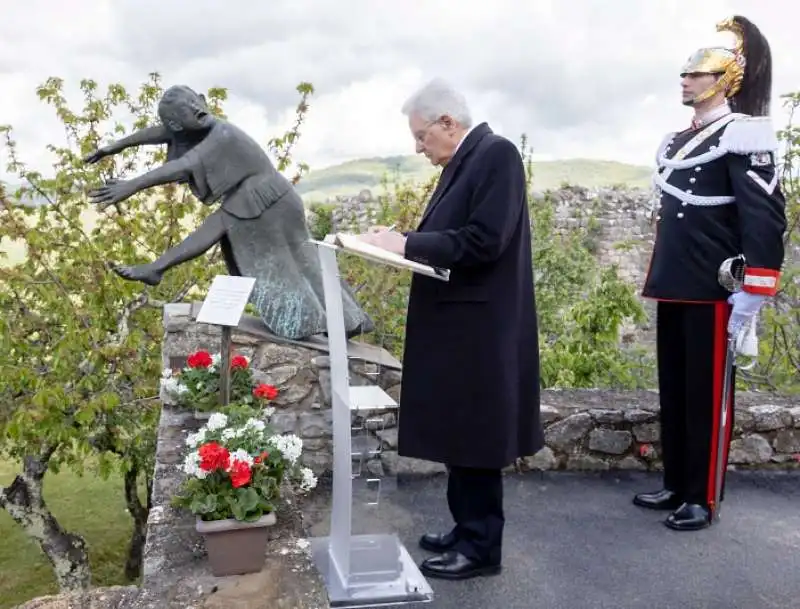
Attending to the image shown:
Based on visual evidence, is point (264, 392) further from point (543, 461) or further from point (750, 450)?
point (750, 450)

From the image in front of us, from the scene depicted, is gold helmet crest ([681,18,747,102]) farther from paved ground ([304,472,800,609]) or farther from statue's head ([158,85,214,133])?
statue's head ([158,85,214,133])

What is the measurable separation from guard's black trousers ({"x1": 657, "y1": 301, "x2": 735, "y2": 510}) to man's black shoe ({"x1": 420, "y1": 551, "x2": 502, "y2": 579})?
1.05 meters

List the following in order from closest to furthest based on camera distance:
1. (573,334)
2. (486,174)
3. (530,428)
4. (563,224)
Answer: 1. (486,174)
2. (530,428)
3. (573,334)
4. (563,224)

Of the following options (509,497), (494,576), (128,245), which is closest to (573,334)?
(509,497)

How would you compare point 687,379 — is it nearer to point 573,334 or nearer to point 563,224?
point 573,334

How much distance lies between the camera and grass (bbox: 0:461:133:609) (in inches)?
225

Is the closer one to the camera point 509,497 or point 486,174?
point 486,174

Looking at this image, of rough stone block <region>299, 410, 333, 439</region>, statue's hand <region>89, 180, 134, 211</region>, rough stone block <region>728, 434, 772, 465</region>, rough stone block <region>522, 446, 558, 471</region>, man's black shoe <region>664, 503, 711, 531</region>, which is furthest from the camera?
rough stone block <region>728, 434, 772, 465</region>

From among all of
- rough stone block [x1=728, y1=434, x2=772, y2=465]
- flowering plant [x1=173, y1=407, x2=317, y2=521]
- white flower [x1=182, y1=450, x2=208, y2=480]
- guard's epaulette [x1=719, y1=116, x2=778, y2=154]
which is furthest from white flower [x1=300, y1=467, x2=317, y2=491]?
rough stone block [x1=728, y1=434, x2=772, y2=465]

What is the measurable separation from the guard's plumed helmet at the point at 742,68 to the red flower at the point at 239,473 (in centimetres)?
218

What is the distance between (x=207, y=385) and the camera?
3611mm

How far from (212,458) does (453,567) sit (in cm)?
98

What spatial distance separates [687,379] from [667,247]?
0.55 metres

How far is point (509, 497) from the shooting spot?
374 centimetres
